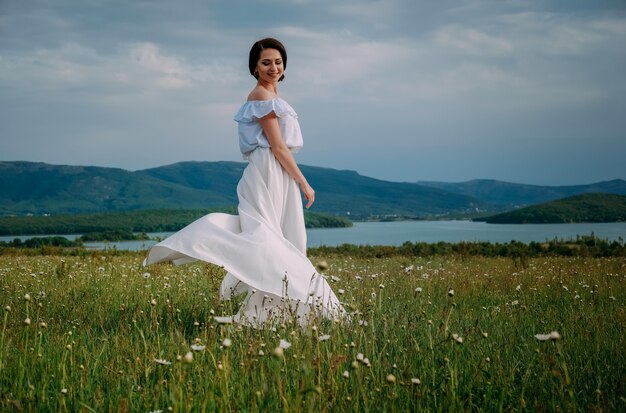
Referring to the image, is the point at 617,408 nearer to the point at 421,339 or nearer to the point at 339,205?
the point at 421,339

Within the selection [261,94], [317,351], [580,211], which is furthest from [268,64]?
[580,211]

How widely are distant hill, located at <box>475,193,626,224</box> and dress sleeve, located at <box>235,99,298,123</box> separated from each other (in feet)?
151

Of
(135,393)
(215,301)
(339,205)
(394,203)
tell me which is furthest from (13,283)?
(394,203)

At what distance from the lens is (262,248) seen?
6223 millimetres

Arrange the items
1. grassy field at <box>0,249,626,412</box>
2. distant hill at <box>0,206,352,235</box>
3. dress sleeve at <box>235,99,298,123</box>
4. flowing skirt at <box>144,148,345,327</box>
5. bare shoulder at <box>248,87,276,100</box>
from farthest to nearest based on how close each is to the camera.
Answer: distant hill at <box>0,206,352,235</box> < bare shoulder at <box>248,87,276,100</box> < dress sleeve at <box>235,99,298,123</box> < flowing skirt at <box>144,148,345,327</box> < grassy field at <box>0,249,626,412</box>

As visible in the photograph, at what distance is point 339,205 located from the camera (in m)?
178

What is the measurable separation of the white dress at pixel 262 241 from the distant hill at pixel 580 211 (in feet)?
151

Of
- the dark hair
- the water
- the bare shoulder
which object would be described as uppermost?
the dark hair

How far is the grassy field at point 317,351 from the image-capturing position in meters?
3.60

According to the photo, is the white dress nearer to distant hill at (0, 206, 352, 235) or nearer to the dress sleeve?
the dress sleeve

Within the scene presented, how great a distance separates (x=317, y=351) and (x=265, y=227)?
3116mm

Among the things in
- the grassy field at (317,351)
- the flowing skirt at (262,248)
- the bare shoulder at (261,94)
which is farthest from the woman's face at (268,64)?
the grassy field at (317,351)

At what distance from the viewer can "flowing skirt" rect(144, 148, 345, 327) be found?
6.11 m

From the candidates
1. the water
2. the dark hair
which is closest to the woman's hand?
the dark hair
